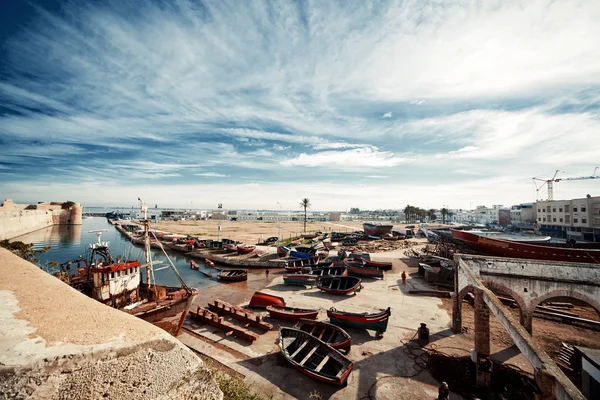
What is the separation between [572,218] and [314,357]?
265 feet

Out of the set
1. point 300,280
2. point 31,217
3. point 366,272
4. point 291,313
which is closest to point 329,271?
point 366,272

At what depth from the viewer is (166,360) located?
5.34 meters

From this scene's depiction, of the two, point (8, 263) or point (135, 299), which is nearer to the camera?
point (8, 263)

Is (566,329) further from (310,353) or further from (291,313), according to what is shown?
(291,313)

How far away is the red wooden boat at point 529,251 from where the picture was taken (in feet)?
74.9

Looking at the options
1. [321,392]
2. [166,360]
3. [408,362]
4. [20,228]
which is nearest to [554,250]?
[408,362]

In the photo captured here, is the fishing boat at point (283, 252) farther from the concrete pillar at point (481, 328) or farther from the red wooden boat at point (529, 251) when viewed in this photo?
the concrete pillar at point (481, 328)

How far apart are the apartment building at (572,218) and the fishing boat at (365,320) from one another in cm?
6816

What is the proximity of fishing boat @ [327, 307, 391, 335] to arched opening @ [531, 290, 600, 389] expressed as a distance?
8.80 m

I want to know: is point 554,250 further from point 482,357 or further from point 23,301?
point 23,301

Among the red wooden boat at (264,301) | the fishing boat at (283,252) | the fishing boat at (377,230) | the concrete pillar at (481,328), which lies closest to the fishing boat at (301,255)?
the fishing boat at (283,252)

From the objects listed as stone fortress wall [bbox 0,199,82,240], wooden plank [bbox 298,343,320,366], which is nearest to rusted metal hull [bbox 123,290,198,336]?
wooden plank [bbox 298,343,320,366]

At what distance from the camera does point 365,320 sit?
1608cm

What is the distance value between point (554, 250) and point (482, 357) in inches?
807
